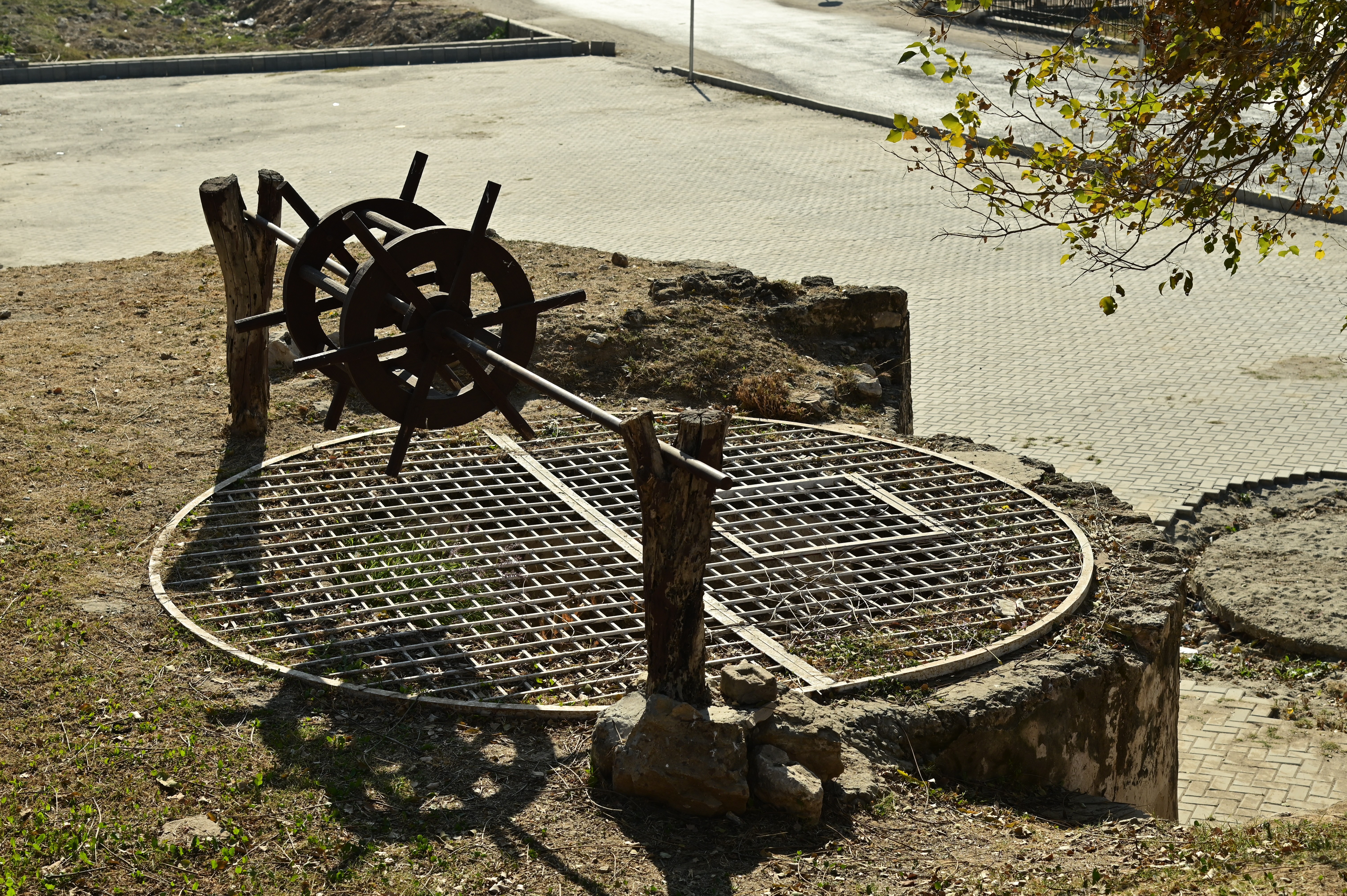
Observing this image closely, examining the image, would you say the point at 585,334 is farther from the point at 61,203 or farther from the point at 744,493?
the point at 61,203

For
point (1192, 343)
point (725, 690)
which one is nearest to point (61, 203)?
point (1192, 343)

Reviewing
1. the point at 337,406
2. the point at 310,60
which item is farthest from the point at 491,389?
the point at 310,60

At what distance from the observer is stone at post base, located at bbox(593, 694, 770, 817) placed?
4.44 m

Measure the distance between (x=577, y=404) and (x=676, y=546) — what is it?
63 centimetres

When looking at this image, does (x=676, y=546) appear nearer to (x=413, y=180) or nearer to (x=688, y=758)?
(x=688, y=758)

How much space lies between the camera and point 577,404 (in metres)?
4.65

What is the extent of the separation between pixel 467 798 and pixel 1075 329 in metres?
8.56

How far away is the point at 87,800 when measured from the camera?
4.33 meters

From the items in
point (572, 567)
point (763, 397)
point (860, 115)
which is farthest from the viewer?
point (860, 115)

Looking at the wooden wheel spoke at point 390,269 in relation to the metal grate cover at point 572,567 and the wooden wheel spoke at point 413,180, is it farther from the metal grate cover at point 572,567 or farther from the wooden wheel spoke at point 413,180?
the metal grate cover at point 572,567

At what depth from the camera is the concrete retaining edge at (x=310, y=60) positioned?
23.2 m

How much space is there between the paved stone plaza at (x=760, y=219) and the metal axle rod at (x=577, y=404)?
197 inches

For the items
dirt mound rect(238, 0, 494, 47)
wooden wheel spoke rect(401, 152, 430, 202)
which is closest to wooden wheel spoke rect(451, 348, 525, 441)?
wooden wheel spoke rect(401, 152, 430, 202)

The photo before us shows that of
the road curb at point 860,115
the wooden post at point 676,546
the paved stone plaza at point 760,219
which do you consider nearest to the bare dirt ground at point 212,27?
the paved stone plaza at point 760,219
